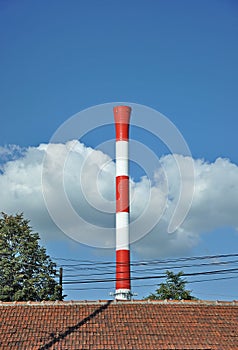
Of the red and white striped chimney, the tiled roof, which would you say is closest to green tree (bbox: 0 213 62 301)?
the red and white striped chimney

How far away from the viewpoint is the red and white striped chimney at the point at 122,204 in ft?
107

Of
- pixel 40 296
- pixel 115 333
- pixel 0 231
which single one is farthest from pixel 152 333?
pixel 0 231

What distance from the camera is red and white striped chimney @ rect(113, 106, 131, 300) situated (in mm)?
32719

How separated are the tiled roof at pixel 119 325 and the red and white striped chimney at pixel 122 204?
8806 mm

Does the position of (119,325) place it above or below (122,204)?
below

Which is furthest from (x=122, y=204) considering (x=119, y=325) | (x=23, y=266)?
(x=119, y=325)

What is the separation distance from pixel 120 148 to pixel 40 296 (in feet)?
34.0

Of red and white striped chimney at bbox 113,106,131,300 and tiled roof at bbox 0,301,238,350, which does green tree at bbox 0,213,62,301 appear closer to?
red and white striped chimney at bbox 113,106,131,300

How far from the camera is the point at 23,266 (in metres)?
35.9

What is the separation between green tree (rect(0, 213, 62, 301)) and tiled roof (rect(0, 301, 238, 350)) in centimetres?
1149

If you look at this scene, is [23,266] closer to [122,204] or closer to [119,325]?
[122,204]

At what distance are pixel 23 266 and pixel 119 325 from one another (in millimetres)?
15356

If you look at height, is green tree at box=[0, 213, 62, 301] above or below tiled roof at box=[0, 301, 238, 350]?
above

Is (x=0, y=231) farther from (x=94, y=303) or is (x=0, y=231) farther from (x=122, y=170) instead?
(x=94, y=303)
